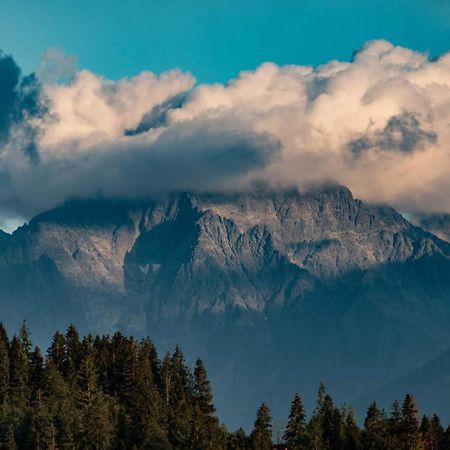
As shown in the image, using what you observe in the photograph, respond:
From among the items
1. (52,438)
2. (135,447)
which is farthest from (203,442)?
(52,438)

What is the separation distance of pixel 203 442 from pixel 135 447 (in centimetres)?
1062

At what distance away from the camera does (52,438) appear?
199875mm

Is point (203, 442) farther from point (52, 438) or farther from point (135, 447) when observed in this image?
point (52, 438)

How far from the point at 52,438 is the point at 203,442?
928 inches

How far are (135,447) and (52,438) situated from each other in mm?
13452

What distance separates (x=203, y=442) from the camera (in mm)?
199125

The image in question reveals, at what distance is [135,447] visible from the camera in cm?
19712
